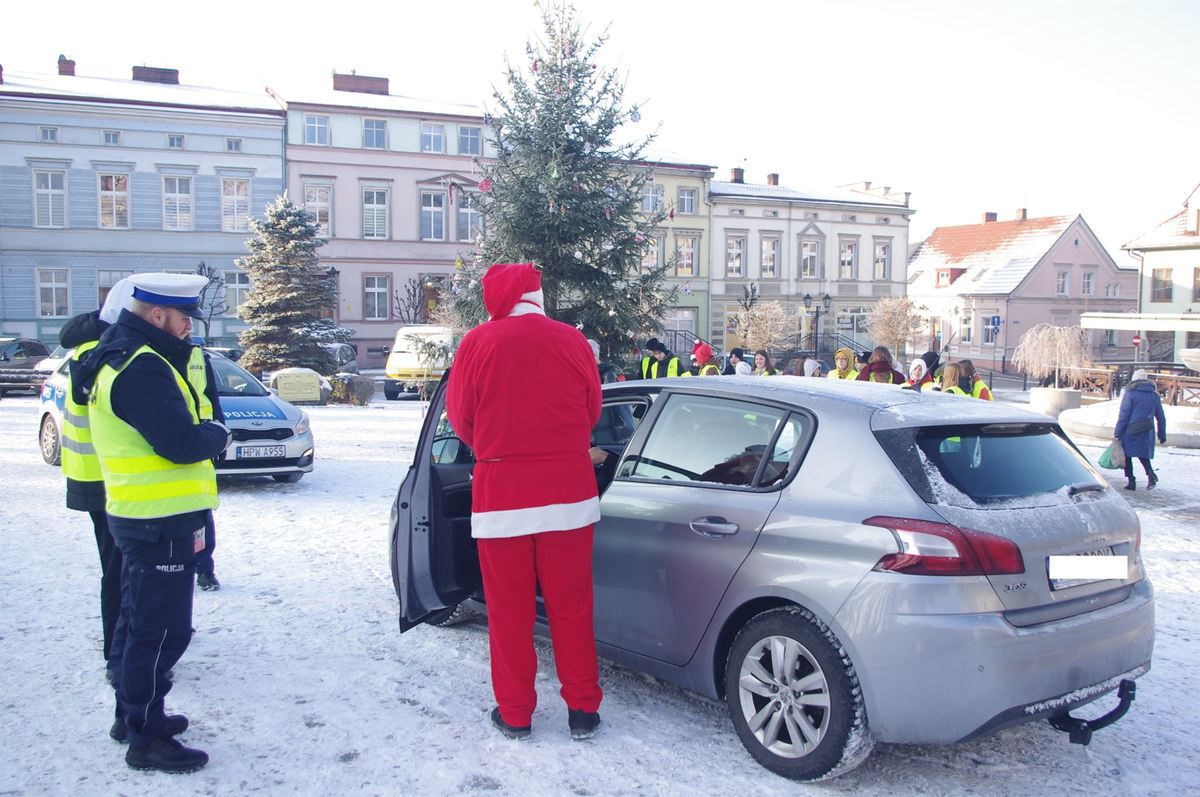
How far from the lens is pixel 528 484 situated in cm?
394

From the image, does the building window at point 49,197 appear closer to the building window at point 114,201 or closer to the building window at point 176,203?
the building window at point 114,201

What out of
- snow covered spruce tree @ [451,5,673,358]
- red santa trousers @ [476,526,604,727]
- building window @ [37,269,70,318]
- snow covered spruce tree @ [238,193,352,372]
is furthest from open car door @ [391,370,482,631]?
building window @ [37,269,70,318]

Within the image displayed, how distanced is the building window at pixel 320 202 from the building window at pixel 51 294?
10319 mm

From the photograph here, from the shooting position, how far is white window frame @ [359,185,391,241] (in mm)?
42375

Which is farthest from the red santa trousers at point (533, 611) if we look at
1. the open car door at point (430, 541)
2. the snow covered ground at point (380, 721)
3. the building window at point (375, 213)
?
the building window at point (375, 213)

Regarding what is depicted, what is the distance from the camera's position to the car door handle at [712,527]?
157 inches

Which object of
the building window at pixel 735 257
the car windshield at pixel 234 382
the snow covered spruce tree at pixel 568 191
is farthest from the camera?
the building window at pixel 735 257

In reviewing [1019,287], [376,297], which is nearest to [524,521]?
[376,297]

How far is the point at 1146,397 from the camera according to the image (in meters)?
11.6

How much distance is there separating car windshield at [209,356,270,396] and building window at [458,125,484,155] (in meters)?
33.4

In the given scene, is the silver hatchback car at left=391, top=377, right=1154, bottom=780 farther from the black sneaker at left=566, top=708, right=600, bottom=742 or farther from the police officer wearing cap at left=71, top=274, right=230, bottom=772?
the police officer wearing cap at left=71, top=274, right=230, bottom=772

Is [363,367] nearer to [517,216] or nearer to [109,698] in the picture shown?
[517,216]

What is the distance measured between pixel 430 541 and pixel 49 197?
135 feet

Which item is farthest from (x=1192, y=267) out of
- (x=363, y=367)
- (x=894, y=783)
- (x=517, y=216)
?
(x=894, y=783)
